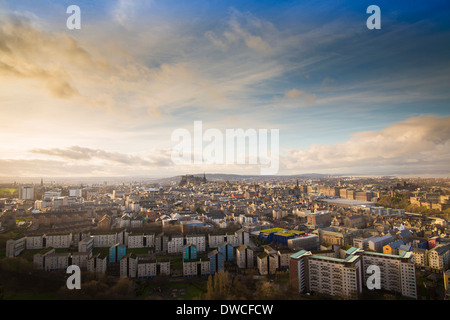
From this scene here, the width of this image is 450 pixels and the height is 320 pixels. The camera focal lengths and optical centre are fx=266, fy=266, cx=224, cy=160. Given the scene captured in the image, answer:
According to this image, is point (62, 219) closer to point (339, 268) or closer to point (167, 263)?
point (167, 263)

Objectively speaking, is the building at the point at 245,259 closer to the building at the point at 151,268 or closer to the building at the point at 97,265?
the building at the point at 151,268

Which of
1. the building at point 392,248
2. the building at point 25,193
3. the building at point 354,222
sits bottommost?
the building at point 354,222

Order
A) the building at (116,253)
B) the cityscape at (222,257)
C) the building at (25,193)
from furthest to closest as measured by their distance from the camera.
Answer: the building at (25,193) → the building at (116,253) → the cityscape at (222,257)

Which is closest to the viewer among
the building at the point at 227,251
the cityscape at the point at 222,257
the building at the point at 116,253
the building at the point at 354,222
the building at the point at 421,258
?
the cityscape at the point at 222,257

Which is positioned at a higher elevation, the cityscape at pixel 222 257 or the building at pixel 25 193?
the building at pixel 25 193

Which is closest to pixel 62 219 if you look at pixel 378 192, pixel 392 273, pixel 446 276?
pixel 392 273

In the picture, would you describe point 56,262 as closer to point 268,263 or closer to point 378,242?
point 268,263

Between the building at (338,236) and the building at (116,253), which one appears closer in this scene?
the building at (116,253)

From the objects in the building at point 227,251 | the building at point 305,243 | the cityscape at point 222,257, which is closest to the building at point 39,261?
the cityscape at point 222,257

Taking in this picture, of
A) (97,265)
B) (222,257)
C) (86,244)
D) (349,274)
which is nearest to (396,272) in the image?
(349,274)

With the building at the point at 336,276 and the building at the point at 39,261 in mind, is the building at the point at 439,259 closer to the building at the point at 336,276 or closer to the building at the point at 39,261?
the building at the point at 336,276

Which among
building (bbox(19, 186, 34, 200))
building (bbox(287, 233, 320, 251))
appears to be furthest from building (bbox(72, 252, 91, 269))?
building (bbox(19, 186, 34, 200))
